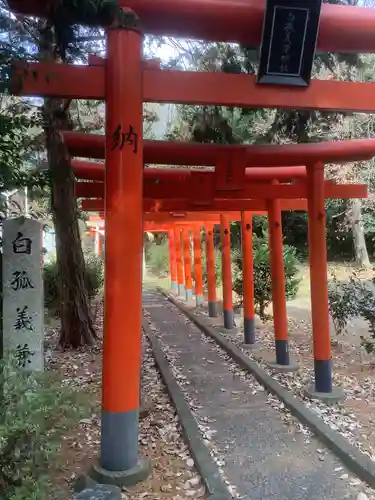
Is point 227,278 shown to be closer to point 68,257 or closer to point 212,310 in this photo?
point 212,310

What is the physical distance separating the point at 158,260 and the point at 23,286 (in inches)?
1015

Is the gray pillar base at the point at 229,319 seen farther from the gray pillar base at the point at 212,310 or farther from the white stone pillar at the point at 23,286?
the white stone pillar at the point at 23,286

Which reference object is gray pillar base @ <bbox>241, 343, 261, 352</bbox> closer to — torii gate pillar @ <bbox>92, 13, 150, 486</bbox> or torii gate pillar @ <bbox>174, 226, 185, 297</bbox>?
torii gate pillar @ <bbox>92, 13, 150, 486</bbox>

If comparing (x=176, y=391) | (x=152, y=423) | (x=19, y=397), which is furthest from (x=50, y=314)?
(x=19, y=397)

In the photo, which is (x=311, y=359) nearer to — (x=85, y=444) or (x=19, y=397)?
(x=85, y=444)

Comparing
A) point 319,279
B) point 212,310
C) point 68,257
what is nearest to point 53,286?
point 68,257

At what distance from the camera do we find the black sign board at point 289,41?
3.54m

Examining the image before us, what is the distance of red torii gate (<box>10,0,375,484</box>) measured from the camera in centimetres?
350

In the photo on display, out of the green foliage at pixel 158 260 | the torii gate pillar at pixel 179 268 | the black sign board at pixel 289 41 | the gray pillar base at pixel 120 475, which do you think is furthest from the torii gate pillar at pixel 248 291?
the green foliage at pixel 158 260

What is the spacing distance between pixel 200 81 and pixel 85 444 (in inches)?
135

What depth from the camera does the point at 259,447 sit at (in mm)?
4375

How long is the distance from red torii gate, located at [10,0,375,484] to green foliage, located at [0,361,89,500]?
962 mm

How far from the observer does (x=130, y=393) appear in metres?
3.61

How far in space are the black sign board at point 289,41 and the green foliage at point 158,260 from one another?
83.5 feet
